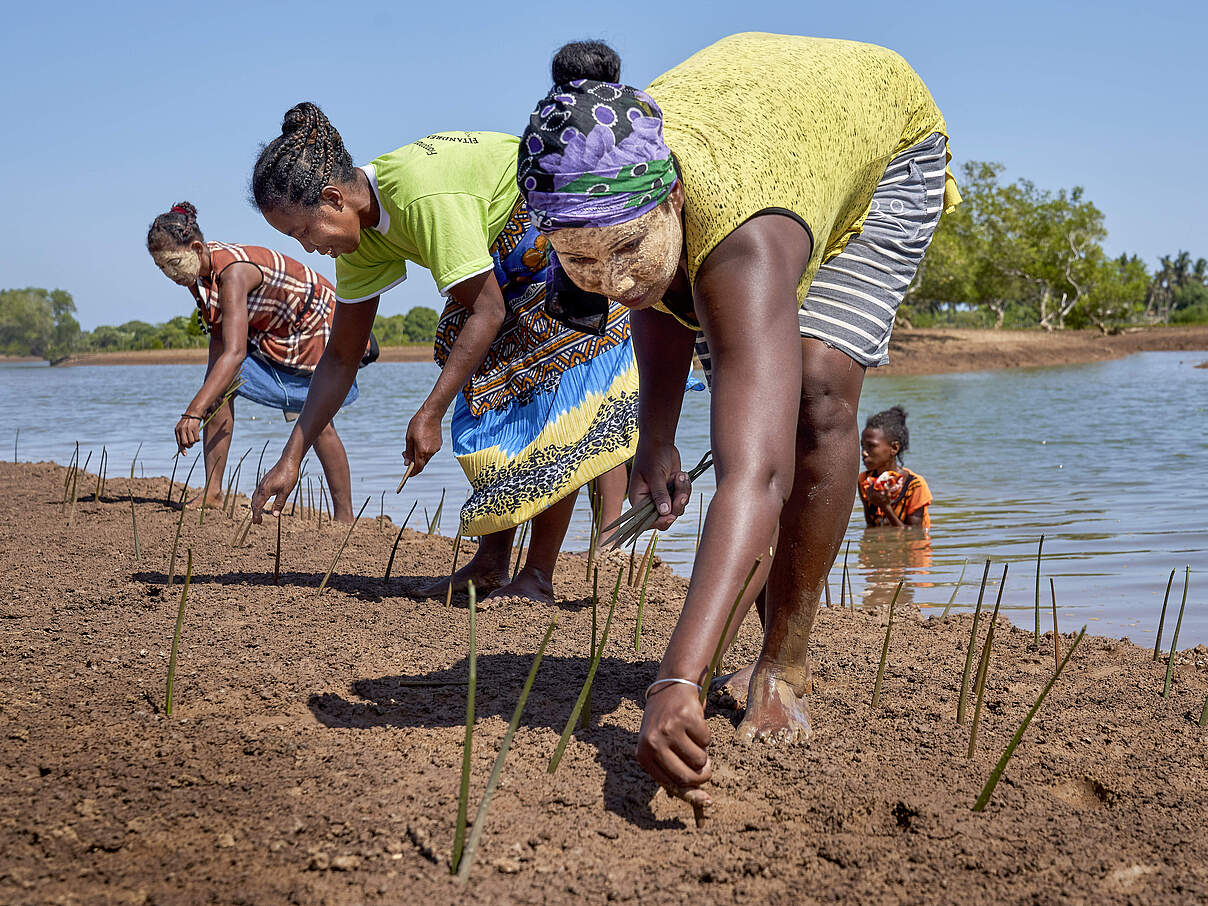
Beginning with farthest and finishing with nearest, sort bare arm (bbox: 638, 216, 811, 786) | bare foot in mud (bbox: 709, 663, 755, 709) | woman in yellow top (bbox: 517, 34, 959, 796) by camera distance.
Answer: bare foot in mud (bbox: 709, 663, 755, 709), woman in yellow top (bbox: 517, 34, 959, 796), bare arm (bbox: 638, 216, 811, 786)

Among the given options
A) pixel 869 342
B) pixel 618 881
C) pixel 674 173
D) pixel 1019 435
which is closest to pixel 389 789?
pixel 618 881

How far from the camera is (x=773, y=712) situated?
2141mm

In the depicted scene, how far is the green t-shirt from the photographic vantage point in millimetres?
3064

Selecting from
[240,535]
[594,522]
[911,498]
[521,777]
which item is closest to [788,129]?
[521,777]

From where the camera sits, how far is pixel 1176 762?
2.07 meters

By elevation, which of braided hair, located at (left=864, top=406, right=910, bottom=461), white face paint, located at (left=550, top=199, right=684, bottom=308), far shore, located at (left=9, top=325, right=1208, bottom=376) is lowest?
braided hair, located at (left=864, top=406, right=910, bottom=461)

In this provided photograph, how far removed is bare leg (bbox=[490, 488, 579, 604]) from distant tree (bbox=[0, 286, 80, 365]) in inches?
2461

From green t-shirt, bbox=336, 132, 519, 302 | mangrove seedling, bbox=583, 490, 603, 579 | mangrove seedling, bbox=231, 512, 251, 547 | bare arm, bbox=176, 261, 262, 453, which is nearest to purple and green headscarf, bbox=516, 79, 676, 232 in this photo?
green t-shirt, bbox=336, 132, 519, 302

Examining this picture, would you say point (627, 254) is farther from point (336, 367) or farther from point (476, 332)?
point (336, 367)

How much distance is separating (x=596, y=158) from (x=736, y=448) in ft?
1.74

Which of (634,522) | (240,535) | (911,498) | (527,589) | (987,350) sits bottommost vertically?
(240,535)

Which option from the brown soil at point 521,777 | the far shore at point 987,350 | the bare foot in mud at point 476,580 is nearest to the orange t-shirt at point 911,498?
the brown soil at point 521,777

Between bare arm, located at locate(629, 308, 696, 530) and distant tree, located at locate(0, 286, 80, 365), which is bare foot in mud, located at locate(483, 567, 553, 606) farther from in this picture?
distant tree, located at locate(0, 286, 80, 365)

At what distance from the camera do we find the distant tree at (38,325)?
59.8 metres
